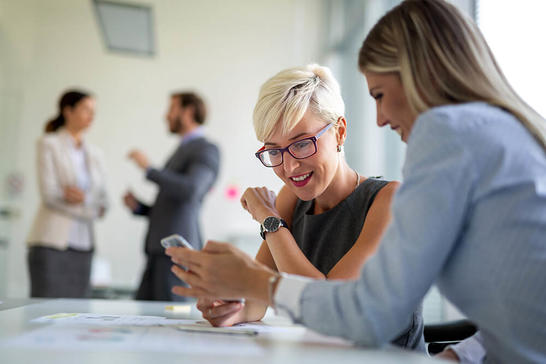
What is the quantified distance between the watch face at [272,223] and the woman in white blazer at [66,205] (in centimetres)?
189

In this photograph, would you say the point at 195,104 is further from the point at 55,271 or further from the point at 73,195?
the point at 55,271

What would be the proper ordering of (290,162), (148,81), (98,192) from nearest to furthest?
(290,162), (98,192), (148,81)

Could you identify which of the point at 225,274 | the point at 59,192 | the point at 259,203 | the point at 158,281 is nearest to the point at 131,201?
the point at 59,192

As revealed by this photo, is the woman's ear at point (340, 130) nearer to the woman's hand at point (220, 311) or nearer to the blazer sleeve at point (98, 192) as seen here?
the woman's hand at point (220, 311)

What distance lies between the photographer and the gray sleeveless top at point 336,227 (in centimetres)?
127

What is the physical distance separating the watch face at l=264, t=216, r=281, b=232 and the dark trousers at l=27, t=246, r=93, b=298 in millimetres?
1894

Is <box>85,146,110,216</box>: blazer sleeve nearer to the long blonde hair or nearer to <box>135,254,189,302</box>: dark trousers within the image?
<box>135,254,189,302</box>: dark trousers

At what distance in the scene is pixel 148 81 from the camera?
517 cm

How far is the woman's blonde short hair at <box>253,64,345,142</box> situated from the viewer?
1253mm

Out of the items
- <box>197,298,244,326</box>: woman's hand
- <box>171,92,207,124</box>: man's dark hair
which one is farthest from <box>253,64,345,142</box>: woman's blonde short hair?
<box>171,92,207,124</box>: man's dark hair

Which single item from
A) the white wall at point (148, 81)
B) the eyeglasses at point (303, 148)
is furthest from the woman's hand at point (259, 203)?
the white wall at point (148, 81)

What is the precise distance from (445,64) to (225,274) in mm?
478

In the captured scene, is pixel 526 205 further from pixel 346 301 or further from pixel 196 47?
pixel 196 47

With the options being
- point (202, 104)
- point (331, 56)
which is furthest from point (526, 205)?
point (331, 56)
